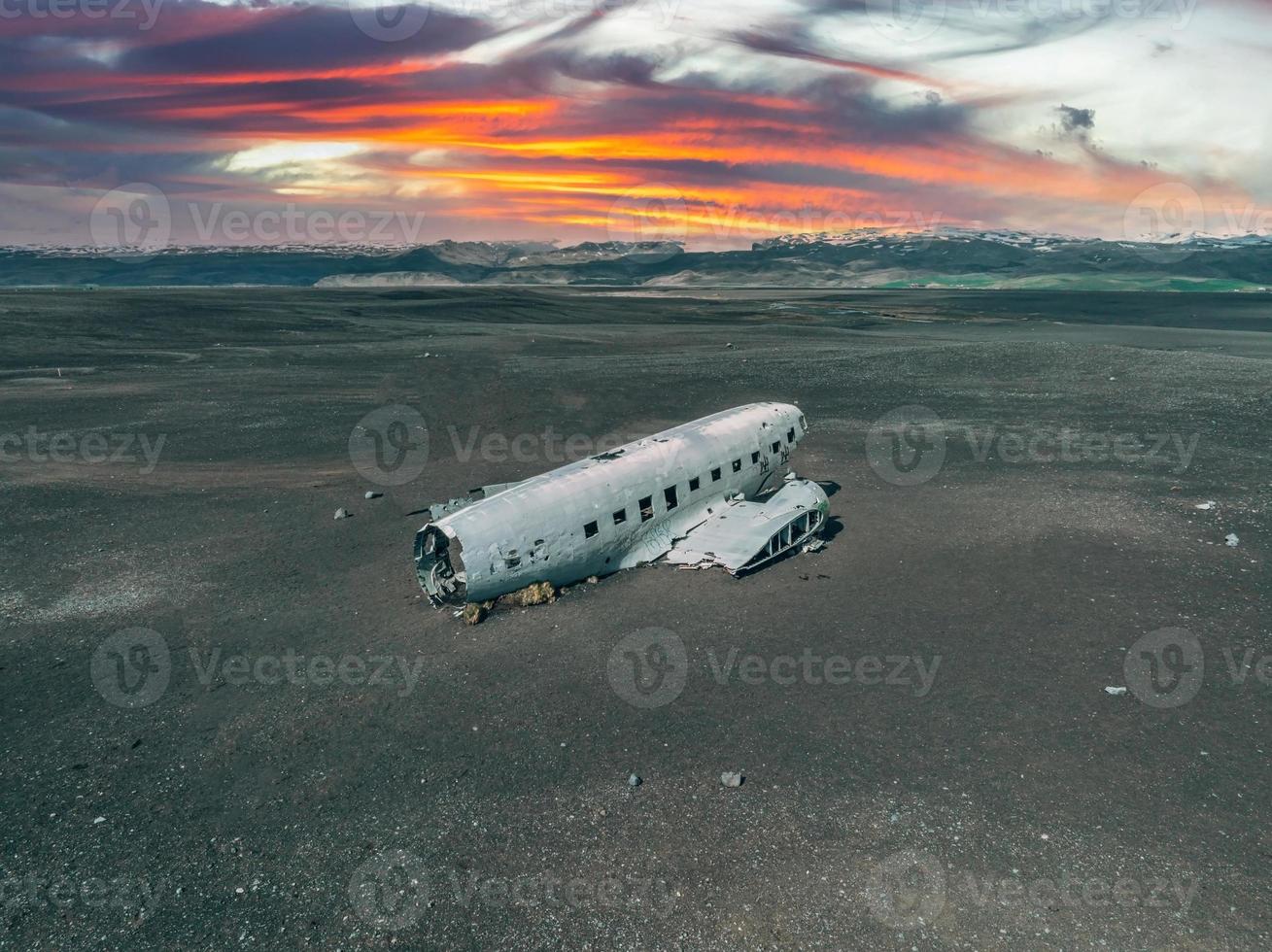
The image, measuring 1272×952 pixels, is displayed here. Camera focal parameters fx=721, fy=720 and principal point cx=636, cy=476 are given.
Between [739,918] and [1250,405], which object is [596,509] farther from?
[1250,405]

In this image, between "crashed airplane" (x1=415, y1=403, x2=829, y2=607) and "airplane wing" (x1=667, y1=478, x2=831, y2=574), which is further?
"airplane wing" (x1=667, y1=478, x2=831, y2=574)

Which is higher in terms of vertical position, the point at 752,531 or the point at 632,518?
the point at 632,518

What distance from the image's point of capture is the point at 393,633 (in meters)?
18.8

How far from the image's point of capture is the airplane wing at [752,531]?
21266 millimetres

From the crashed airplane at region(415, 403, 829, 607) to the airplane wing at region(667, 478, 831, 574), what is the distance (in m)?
0.03

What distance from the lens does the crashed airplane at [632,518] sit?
62.0 ft

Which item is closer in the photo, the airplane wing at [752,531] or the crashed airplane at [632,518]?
the crashed airplane at [632,518]

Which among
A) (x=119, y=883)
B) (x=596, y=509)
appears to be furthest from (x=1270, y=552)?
(x=119, y=883)

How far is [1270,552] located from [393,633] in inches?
1035

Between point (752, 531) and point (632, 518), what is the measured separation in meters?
3.85

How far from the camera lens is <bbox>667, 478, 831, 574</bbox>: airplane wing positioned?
21.3 m

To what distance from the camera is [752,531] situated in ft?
72.5

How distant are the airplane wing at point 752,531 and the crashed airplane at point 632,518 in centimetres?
3

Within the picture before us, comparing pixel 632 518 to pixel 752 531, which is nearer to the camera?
pixel 632 518
